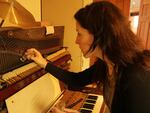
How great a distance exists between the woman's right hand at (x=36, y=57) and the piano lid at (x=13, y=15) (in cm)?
15

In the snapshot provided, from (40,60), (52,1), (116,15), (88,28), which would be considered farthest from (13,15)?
(52,1)

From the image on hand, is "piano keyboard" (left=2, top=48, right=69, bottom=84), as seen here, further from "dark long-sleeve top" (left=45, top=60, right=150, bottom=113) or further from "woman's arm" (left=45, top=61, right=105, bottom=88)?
"dark long-sleeve top" (left=45, top=60, right=150, bottom=113)

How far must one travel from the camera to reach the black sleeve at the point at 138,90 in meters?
0.92

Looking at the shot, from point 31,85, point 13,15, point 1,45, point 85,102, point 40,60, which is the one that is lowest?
point 85,102

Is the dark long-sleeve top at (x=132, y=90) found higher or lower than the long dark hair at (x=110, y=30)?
lower

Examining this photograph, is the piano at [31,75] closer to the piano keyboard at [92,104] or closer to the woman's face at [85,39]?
the piano keyboard at [92,104]

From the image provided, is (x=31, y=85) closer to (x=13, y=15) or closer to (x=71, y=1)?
(x=13, y=15)

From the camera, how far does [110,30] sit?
0.95 m

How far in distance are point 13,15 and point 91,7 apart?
1.34ft

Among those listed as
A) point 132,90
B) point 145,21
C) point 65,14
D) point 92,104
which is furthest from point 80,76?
point 145,21

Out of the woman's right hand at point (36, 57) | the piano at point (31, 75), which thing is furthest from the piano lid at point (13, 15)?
the woman's right hand at point (36, 57)

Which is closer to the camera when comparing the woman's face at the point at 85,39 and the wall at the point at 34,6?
the woman's face at the point at 85,39

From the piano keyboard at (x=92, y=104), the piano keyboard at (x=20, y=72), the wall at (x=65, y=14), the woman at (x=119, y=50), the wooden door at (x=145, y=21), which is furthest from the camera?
the wooden door at (x=145, y=21)

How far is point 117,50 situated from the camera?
0.97m
